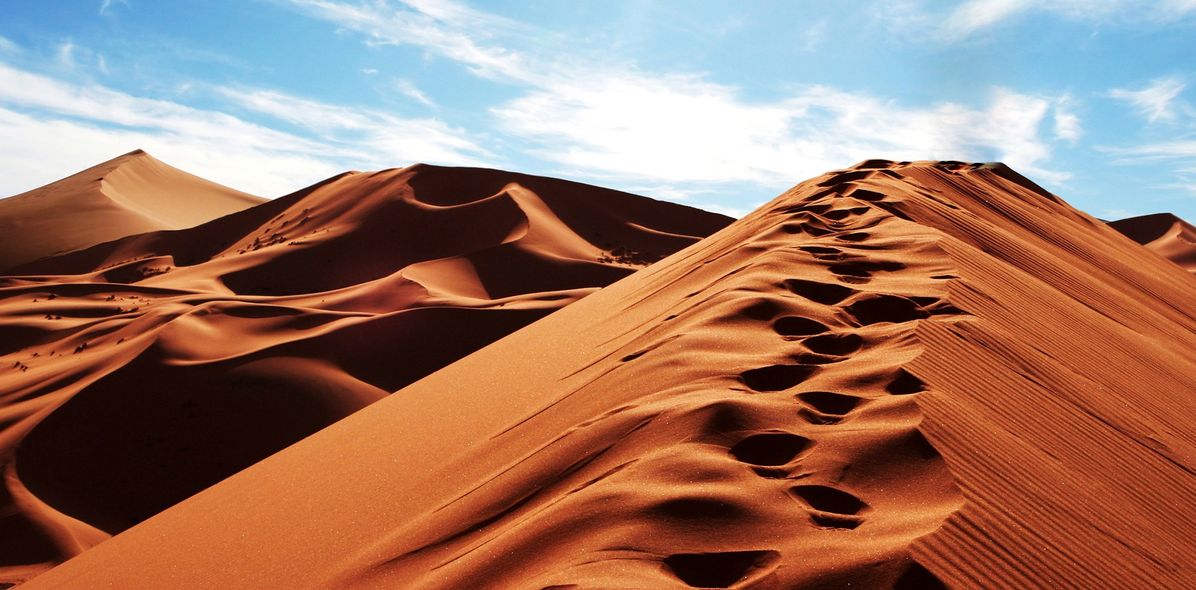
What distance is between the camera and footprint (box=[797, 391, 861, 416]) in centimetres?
325

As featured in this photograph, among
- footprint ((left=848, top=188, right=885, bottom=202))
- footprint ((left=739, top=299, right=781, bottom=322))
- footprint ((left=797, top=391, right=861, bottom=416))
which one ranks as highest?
footprint ((left=848, top=188, right=885, bottom=202))

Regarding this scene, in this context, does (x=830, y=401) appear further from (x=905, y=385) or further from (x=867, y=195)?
(x=867, y=195)

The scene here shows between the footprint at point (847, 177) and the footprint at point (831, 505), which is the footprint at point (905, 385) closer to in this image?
the footprint at point (831, 505)

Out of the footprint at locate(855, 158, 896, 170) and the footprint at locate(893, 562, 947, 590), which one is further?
the footprint at locate(855, 158, 896, 170)

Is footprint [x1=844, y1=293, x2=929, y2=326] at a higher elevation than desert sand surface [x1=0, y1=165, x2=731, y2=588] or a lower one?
higher

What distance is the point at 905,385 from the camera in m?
3.36

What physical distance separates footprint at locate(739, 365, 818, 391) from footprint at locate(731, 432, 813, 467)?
51 cm

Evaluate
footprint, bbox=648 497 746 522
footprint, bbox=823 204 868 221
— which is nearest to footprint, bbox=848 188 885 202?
footprint, bbox=823 204 868 221

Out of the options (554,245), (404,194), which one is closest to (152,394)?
(554,245)

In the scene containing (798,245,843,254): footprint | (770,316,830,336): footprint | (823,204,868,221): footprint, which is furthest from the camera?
(823,204,868,221): footprint

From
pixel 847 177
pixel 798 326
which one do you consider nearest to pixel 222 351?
pixel 847 177

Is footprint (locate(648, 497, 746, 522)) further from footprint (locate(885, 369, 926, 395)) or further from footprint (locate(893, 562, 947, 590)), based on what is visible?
footprint (locate(885, 369, 926, 395))

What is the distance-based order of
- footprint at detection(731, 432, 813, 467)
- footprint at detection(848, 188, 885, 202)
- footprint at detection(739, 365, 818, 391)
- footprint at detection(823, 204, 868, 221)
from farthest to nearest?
footprint at detection(848, 188, 885, 202), footprint at detection(823, 204, 868, 221), footprint at detection(739, 365, 818, 391), footprint at detection(731, 432, 813, 467)

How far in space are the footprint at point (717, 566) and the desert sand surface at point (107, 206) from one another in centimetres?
4754
